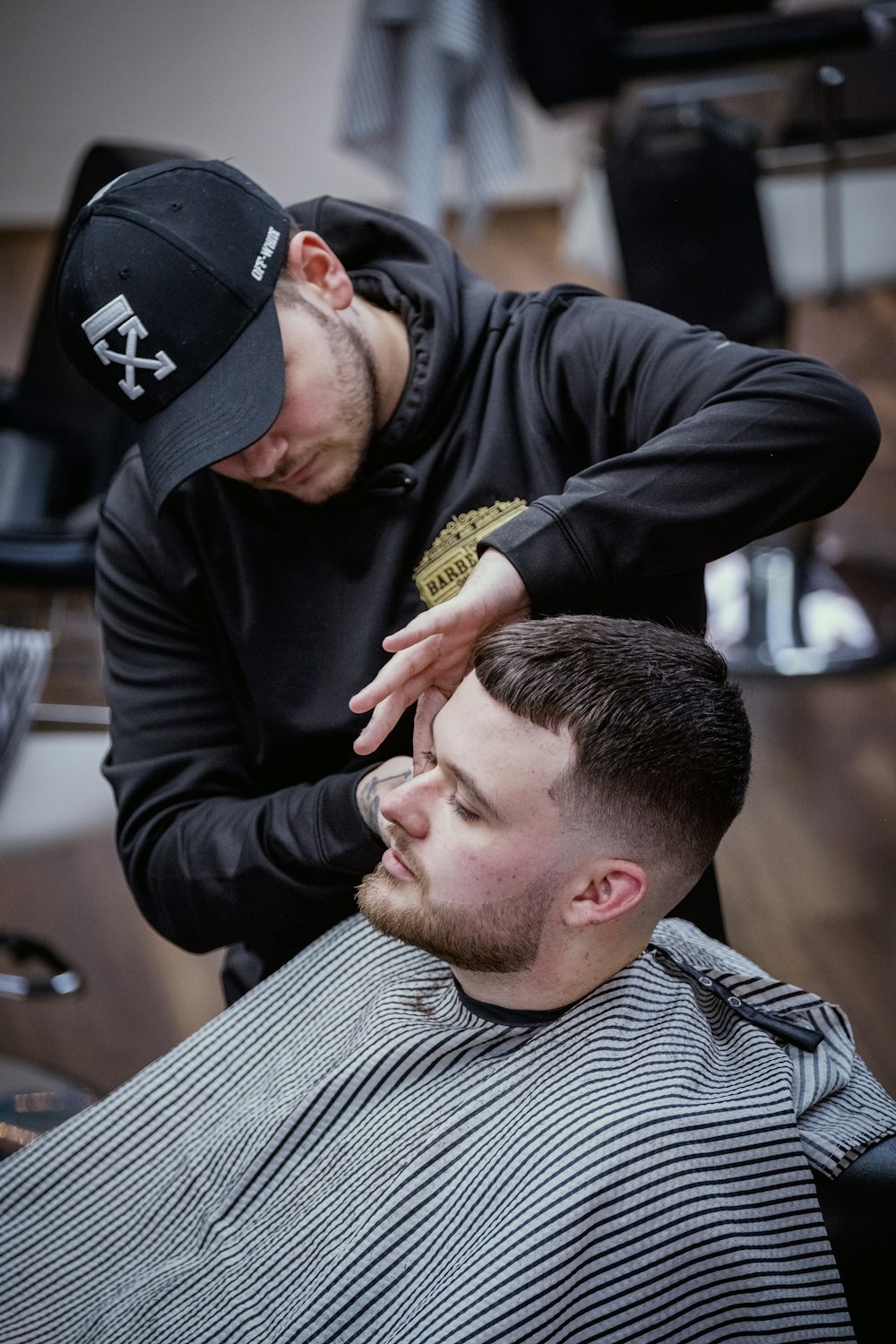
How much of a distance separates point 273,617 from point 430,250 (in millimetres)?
376

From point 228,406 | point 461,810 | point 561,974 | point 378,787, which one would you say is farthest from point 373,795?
point 228,406

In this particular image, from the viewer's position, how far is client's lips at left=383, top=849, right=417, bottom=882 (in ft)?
3.55

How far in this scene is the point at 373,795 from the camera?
3.73ft

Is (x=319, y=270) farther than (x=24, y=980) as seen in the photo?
No

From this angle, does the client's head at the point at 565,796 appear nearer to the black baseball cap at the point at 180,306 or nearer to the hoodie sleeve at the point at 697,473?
the hoodie sleeve at the point at 697,473

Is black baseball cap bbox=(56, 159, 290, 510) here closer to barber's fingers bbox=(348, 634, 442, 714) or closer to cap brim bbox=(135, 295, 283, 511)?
cap brim bbox=(135, 295, 283, 511)

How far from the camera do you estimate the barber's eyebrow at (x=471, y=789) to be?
40.5 inches

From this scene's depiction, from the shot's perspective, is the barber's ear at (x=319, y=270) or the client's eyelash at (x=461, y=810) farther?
the barber's ear at (x=319, y=270)

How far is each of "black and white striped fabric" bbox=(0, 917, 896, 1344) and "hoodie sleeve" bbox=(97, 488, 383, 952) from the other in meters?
0.12

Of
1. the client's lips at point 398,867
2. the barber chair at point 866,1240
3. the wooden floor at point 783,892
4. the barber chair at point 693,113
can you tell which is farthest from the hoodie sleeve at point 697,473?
the barber chair at point 693,113

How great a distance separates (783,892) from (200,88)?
11.4 feet

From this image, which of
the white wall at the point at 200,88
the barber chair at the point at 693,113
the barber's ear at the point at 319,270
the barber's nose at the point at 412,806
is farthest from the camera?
the white wall at the point at 200,88

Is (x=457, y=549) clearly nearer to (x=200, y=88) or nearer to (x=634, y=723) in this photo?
(x=634, y=723)

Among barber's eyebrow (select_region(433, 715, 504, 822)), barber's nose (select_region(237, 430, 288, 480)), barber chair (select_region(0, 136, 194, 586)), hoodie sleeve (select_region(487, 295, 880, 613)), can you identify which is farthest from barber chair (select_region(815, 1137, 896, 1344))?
barber chair (select_region(0, 136, 194, 586))
